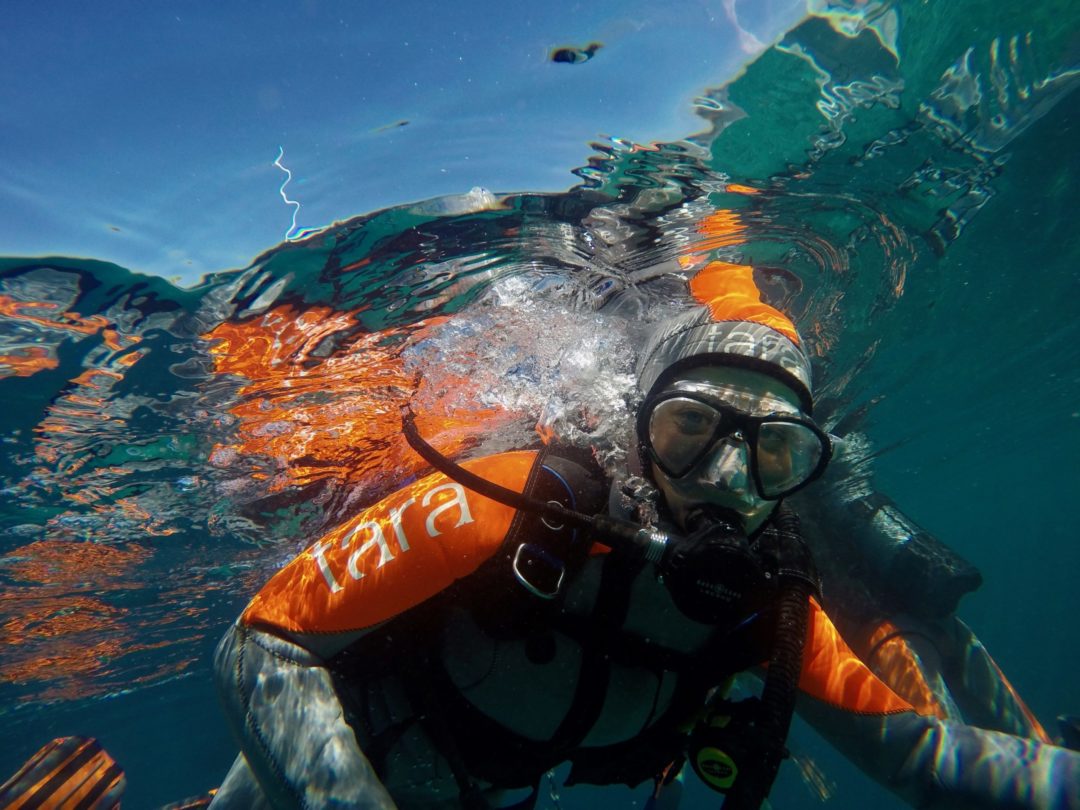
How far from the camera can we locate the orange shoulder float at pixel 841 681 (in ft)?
10.7

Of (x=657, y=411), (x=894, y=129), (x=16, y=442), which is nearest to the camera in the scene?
(x=657, y=411)

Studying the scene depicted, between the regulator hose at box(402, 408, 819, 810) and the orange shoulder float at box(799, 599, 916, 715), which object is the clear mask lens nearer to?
the regulator hose at box(402, 408, 819, 810)

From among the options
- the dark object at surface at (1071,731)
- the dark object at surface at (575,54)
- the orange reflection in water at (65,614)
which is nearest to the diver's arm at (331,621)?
the dark object at surface at (575,54)

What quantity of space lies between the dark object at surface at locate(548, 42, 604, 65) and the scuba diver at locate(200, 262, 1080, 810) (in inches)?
109

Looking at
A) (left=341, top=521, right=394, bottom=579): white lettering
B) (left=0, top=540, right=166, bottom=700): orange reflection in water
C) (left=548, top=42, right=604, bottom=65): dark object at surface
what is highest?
(left=548, top=42, right=604, bottom=65): dark object at surface

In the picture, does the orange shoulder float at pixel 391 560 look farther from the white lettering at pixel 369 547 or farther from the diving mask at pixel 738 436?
the diving mask at pixel 738 436

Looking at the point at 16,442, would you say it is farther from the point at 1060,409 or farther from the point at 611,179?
the point at 1060,409

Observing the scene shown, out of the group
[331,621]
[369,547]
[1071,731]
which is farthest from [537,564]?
[1071,731]

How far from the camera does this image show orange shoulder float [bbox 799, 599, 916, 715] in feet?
10.7

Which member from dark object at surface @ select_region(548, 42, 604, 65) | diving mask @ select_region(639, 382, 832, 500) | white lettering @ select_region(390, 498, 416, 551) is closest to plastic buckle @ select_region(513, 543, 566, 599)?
white lettering @ select_region(390, 498, 416, 551)

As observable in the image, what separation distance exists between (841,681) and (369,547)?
2930 millimetres

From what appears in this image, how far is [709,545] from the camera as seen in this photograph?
105 inches

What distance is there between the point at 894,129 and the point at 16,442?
1232 centimetres

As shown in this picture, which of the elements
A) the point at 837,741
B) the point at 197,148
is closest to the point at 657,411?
the point at 837,741
